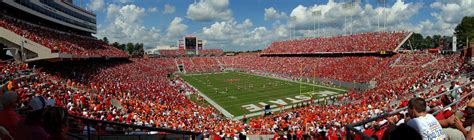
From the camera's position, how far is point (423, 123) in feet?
10.7

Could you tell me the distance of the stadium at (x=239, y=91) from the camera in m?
3.72

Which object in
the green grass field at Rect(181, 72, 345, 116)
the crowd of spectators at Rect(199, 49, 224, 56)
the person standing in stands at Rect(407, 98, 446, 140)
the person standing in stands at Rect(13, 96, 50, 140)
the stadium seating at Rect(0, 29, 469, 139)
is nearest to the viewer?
the person standing in stands at Rect(13, 96, 50, 140)

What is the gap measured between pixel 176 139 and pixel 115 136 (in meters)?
1.60

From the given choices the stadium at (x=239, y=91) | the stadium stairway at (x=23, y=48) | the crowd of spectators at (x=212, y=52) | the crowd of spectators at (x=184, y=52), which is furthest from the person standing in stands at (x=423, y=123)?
the crowd of spectators at (x=212, y=52)

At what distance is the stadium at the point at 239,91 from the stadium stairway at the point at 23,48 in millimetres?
65

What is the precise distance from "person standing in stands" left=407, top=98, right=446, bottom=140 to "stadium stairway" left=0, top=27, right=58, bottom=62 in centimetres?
2185

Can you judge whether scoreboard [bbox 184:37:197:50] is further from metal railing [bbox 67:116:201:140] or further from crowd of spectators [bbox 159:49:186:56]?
metal railing [bbox 67:116:201:140]

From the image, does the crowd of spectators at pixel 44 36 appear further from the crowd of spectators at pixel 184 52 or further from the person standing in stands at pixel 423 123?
the crowd of spectators at pixel 184 52

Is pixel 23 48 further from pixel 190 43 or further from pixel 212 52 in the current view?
pixel 212 52

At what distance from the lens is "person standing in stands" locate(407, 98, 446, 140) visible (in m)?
3.24

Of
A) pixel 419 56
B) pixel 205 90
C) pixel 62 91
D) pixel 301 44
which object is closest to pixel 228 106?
pixel 205 90

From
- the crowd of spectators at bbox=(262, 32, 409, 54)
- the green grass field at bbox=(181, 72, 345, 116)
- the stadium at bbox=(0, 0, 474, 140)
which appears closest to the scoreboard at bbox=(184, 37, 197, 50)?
the stadium at bbox=(0, 0, 474, 140)

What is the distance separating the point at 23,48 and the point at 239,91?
2368cm

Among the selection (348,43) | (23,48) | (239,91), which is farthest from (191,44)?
(23,48)
